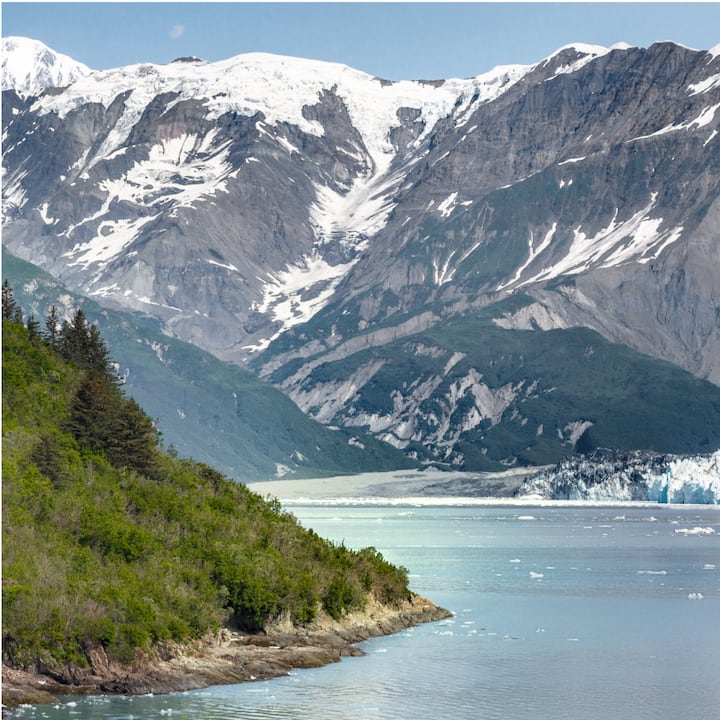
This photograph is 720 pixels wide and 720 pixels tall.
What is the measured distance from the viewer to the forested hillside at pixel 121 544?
61.9 m

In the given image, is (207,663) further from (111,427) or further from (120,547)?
(111,427)

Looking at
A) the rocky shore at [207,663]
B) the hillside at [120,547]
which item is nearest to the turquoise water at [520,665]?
the rocky shore at [207,663]

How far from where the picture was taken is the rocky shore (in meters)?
59.2

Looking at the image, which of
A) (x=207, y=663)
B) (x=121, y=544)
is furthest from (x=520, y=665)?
(x=121, y=544)

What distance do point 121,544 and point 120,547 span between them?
0.18 meters

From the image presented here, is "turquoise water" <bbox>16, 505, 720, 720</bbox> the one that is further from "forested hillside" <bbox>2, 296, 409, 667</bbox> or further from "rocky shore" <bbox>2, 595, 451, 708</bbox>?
"forested hillside" <bbox>2, 296, 409, 667</bbox>

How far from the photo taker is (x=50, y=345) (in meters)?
103

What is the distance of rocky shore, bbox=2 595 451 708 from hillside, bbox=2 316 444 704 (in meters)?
0.36

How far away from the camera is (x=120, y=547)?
71000 millimetres

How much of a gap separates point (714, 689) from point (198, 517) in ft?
90.4

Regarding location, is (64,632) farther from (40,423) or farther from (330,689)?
(40,423)

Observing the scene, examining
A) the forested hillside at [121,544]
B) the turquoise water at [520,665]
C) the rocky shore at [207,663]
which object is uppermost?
→ the forested hillside at [121,544]

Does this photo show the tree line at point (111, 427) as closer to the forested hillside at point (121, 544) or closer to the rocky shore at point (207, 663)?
the forested hillside at point (121, 544)

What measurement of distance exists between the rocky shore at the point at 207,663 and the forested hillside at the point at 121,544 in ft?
1.85
